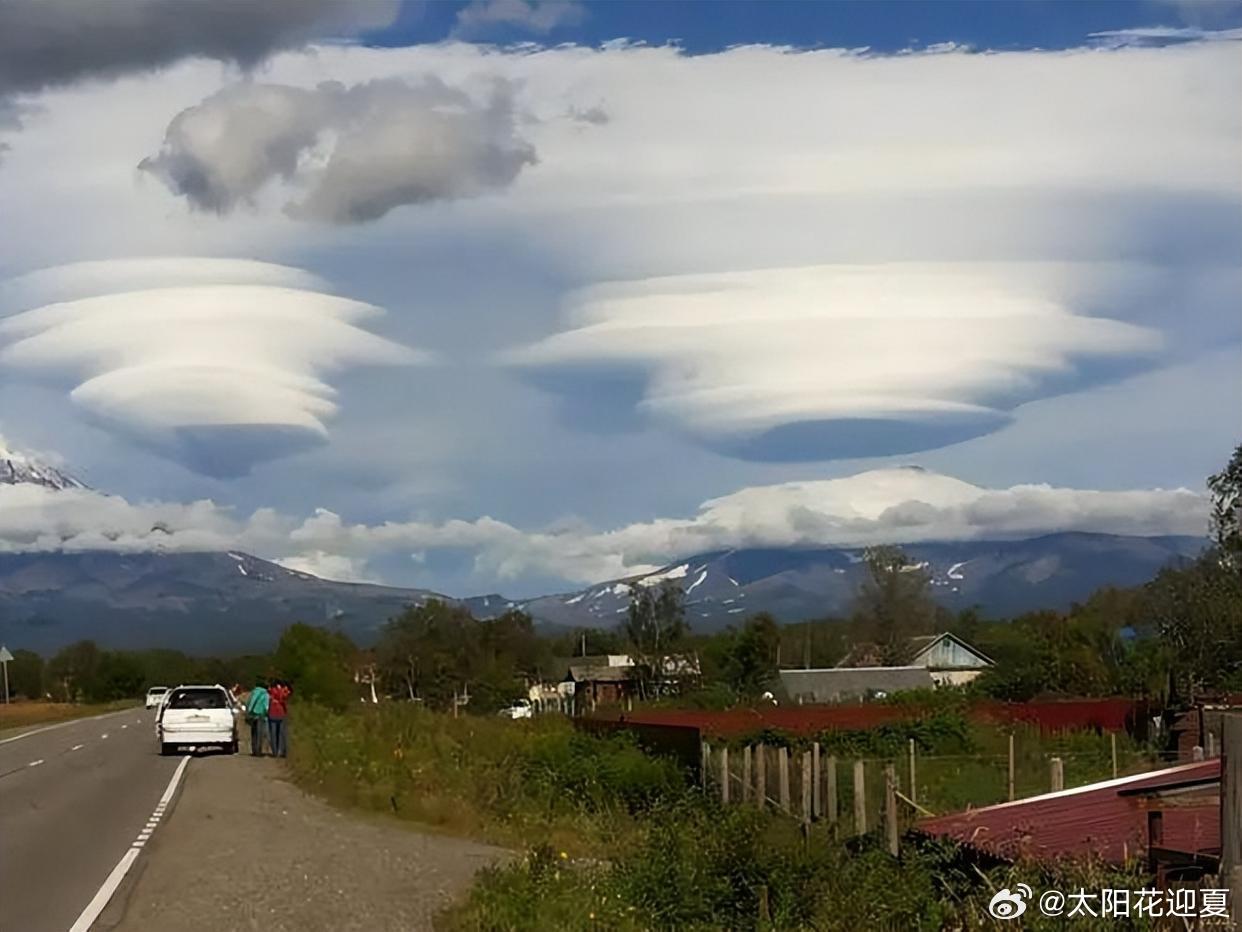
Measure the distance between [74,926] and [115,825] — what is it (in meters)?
9.11

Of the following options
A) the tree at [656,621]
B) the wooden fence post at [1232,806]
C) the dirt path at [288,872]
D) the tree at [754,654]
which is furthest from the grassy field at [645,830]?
the tree at [656,621]

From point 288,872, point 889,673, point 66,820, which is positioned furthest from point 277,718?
point 889,673

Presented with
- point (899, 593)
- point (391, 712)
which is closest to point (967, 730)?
point (391, 712)

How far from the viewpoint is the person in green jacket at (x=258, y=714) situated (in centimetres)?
4034

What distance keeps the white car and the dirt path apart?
596 inches

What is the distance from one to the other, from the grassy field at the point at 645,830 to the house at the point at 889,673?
35.6m

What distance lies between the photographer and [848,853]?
669 inches

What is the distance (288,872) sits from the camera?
18328mm

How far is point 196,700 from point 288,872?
24712mm

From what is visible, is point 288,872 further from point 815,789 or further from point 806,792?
point 815,789

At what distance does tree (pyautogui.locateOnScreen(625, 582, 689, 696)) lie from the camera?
400ft

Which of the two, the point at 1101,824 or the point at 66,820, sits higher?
the point at 1101,824

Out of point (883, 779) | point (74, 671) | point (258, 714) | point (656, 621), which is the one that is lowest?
point (883, 779)

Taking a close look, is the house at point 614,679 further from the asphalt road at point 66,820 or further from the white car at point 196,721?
the asphalt road at point 66,820
